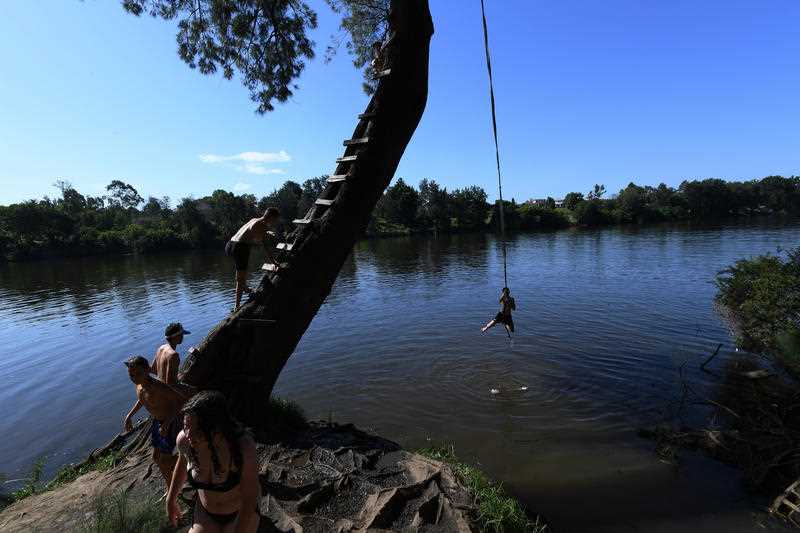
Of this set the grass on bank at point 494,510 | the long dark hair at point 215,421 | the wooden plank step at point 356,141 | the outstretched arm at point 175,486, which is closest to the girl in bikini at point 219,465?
the long dark hair at point 215,421

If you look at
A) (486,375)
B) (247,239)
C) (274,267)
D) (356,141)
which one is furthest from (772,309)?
(247,239)

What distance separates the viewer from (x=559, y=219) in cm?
8606

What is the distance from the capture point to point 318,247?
6.54 meters

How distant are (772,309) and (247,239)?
11.4 m

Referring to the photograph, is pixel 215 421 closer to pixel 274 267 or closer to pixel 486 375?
pixel 274 267

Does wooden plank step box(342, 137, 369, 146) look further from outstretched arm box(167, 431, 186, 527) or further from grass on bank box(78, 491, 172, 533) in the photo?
grass on bank box(78, 491, 172, 533)

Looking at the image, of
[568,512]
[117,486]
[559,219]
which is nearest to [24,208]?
[117,486]

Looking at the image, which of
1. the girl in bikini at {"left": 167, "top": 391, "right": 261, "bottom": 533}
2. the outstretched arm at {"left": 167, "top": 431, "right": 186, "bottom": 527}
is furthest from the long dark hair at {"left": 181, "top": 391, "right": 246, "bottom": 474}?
the outstretched arm at {"left": 167, "top": 431, "right": 186, "bottom": 527}

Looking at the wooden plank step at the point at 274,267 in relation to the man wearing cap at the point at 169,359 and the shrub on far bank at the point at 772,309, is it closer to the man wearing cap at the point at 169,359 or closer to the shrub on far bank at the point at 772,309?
the man wearing cap at the point at 169,359

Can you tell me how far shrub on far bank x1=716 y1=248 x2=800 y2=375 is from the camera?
8.19 m

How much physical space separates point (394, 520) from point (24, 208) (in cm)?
7855

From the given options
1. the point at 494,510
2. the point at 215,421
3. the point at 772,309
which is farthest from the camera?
the point at 772,309

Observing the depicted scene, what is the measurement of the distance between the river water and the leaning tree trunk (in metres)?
3.10

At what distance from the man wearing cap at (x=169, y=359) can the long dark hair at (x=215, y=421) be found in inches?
109
